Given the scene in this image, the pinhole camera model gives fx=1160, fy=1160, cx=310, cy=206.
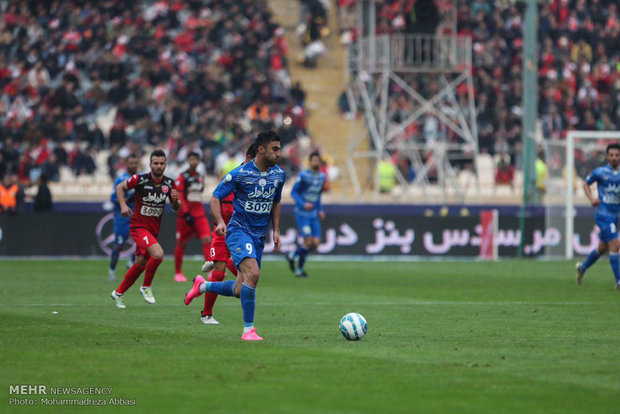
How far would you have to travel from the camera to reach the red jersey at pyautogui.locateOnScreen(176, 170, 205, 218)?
71.3 ft

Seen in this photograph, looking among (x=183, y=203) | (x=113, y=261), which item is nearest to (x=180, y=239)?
(x=183, y=203)

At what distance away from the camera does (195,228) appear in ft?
72.7

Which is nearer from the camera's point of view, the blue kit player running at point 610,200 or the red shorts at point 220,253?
the red shorts at point 220,253

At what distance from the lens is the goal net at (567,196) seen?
3073 cm

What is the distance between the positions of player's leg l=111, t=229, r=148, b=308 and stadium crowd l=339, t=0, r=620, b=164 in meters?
21.7

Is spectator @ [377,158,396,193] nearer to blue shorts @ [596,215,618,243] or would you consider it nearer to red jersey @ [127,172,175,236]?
blue shorts @ [596,215,618,243]

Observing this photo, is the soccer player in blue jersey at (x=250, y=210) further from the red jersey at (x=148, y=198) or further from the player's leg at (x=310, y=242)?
the player's leg at (x=310, y=242)

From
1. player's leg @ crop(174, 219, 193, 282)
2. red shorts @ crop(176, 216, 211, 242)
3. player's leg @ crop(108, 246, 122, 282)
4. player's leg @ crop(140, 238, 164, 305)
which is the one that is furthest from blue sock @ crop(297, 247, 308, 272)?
player's leg @ crop(140, 238, 164, 305)

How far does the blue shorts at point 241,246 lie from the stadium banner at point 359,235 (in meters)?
17.4

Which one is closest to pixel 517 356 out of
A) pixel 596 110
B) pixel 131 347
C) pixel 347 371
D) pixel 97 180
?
pixel 347 371

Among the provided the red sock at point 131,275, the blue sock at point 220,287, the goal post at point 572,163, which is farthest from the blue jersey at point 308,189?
the blue sock at point 220,287

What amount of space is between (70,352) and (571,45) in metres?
33.2

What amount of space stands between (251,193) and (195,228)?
10.00m

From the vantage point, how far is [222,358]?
1070 cm
